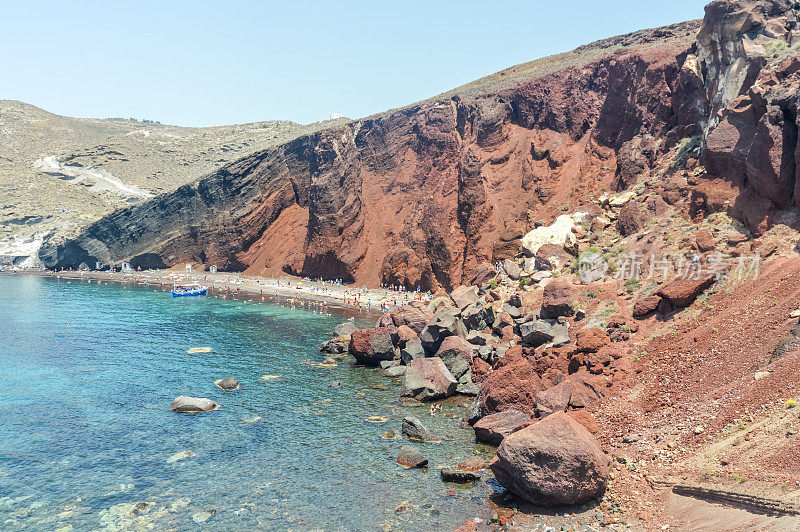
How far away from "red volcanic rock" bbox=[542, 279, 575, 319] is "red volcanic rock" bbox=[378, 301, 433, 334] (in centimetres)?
1286

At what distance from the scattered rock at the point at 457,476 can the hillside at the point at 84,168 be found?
122 m

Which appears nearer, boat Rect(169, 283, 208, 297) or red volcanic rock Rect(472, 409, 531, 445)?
red volcanic rock Rect(472, 409, 531, 445)

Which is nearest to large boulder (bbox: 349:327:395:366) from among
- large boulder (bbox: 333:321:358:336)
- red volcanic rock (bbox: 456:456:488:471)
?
large boulder (bbox: 333:321:358:336)

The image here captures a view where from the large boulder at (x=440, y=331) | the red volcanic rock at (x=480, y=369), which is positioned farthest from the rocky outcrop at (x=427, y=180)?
the red volcanic rock at (x=480, y=369)

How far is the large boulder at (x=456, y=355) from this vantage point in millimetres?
34531

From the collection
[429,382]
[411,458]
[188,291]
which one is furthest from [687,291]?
[188,291]

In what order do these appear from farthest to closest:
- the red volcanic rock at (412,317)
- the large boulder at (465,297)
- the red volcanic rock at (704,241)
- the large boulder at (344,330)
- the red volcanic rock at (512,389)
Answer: the large boulder at (344,330)
the red volcanic rock at (412,317)
the large boulder at (465,297)
the red volcanic rock at (704,241)
the red volcanic rock at (512,389)

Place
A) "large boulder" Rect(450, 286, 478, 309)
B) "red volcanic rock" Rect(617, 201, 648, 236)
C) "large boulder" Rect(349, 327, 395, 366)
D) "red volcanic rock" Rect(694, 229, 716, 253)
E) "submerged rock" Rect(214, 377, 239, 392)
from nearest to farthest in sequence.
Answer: "red volcanic rock" Rect(694, 229, 716, 253), "submerged rock" Rect(214, 377, 239, 392), "red volcanic rock" Rect(617, 201, 648, 236), "large boulder" Rect(349, 327, 395, 366), "large boulder" Rect(450, 286, 478, 309)

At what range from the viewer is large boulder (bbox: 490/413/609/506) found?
56.6 feet

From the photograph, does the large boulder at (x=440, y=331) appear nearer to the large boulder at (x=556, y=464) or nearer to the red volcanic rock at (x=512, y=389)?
the red volcanic rock at (x=512, y=389)

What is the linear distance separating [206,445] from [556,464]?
17.9 meters

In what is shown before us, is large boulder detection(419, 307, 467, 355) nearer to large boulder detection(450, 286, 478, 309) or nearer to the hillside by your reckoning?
large boulder detection(450, 286, 478, 309)

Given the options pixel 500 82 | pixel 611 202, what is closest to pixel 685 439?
pixel 611 202

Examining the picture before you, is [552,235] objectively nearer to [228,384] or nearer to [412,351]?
[412,351]
